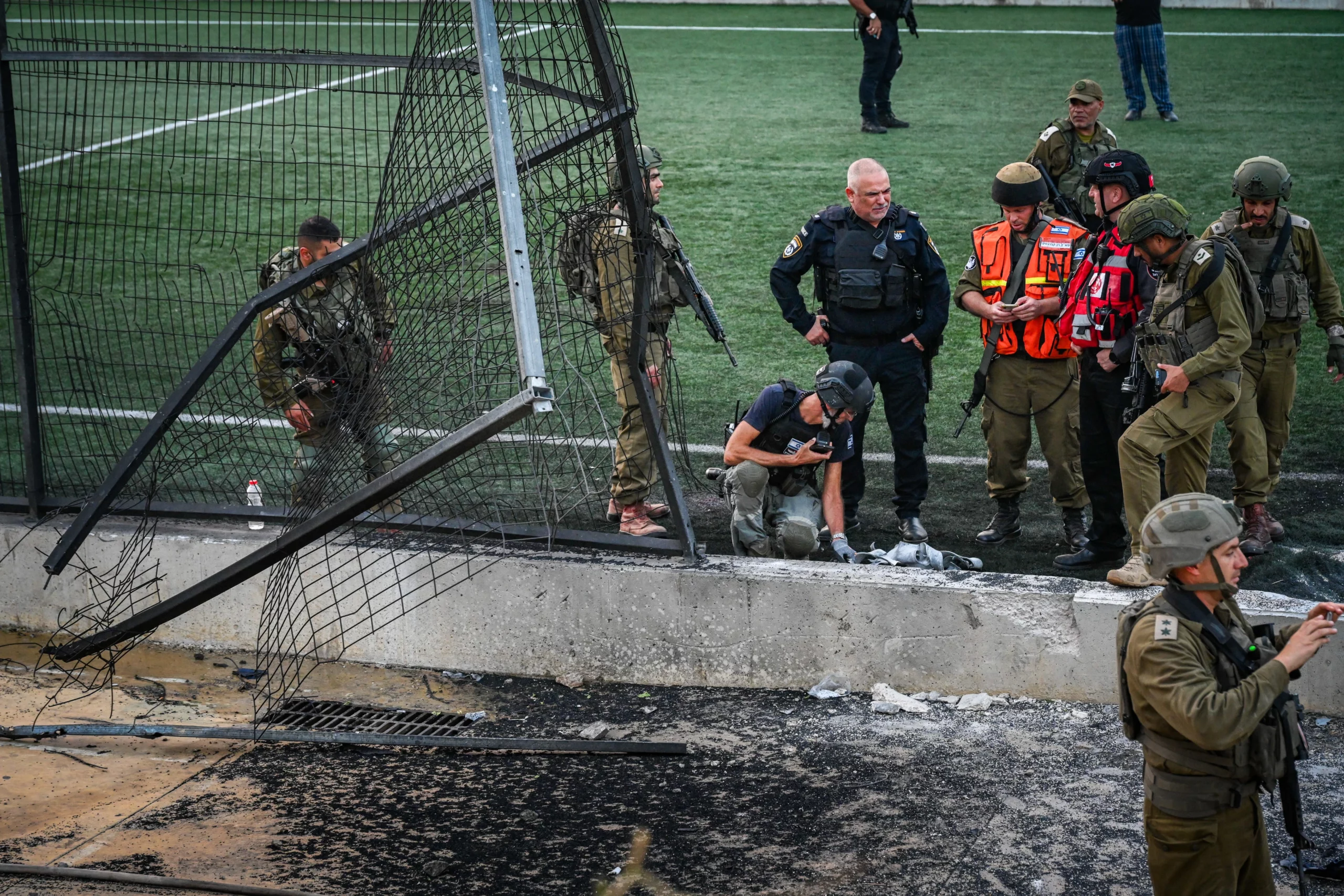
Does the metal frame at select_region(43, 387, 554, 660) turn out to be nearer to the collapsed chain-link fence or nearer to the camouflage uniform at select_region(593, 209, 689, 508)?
the collapsed chain-link fence

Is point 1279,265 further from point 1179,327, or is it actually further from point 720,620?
point 720,620

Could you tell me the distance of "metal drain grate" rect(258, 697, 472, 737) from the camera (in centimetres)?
646

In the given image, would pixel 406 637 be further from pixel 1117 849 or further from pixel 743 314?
pixel 743 314

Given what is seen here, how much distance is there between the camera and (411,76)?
5.70 m

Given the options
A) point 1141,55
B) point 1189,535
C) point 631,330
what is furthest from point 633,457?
point 1141,55

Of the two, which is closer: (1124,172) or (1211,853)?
(1211,853)

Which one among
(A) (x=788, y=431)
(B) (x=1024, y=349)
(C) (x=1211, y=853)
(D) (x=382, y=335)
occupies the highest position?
(D) (x=382, y=335)

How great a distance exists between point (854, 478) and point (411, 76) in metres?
3.58

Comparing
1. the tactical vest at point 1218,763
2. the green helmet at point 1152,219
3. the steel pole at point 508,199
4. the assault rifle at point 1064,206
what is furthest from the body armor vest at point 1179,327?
the steel pole at point 508,199

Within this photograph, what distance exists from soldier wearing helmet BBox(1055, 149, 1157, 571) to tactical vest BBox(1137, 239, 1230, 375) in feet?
1.55

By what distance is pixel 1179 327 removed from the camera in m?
6.66

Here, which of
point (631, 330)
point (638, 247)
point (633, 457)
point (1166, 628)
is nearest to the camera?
point (1166, 628)

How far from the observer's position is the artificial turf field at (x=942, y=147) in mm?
8602

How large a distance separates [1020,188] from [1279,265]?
53.8 inches
